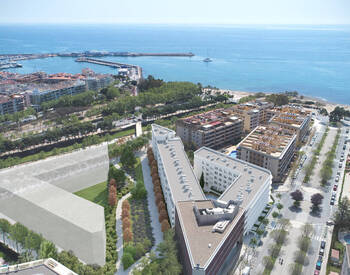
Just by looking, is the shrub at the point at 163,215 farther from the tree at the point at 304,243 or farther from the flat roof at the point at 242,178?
the tree at the point at 304,243

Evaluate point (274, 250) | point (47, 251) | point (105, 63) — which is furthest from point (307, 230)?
point (105, 63)

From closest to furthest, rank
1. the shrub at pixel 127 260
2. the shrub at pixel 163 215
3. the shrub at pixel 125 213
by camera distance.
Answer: the shrub at pixel 127 260 → the shrub at pixel 163 215 → the shrub at pixel 125 213

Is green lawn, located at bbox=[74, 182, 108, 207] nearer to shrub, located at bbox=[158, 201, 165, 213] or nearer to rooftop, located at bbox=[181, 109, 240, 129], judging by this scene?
shrub, located at bbox=[158, 201, 165, 213]

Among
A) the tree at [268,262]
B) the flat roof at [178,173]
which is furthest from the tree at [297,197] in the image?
the flat roof at [178,173]

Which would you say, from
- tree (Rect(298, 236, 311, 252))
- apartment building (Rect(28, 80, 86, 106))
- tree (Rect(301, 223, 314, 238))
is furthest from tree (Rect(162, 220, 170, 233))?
apartment building (Rect(28, 80, 86, 106))

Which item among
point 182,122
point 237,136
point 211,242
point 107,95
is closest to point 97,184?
point 182,122

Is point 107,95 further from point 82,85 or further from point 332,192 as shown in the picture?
point 332,192

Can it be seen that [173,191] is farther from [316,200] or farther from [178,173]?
[316,200]
